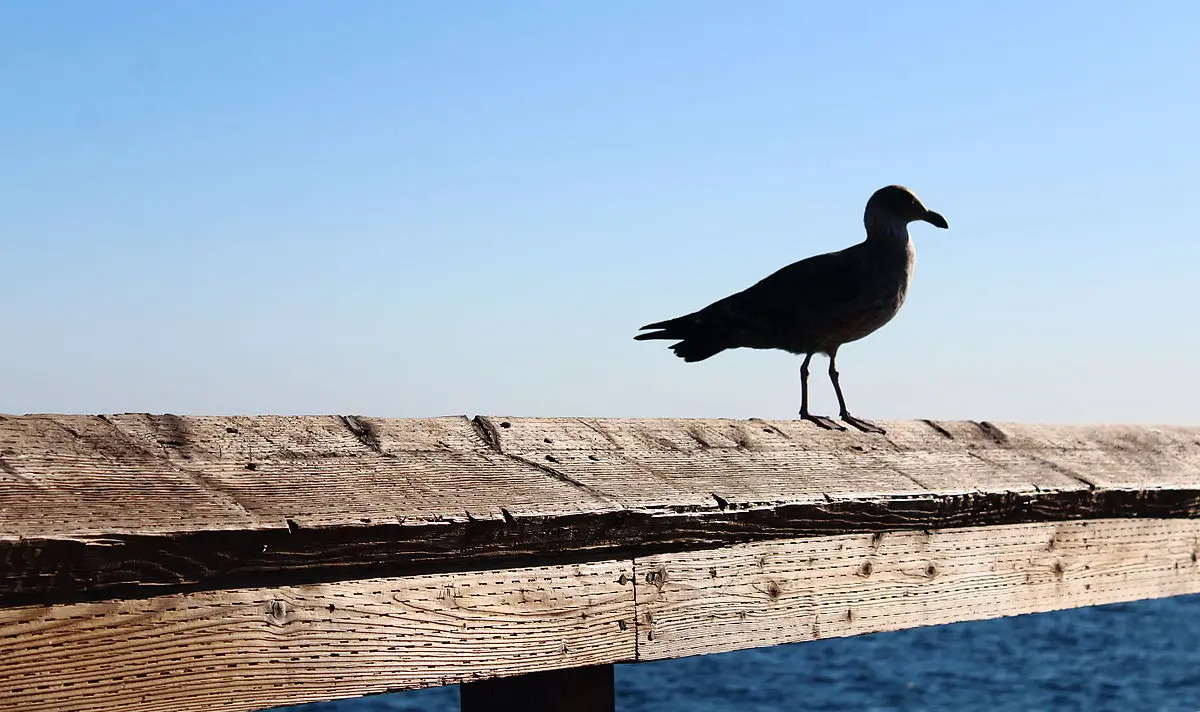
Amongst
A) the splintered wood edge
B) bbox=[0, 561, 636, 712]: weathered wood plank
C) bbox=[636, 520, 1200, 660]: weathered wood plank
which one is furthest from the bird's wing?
bbox=[0, 561, 636, 712]: weathered wood plank

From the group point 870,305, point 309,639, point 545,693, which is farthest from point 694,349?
point 309,639

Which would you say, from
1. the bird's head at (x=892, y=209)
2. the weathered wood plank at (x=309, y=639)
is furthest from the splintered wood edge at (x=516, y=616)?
the bird's head at (x=892, y=209)

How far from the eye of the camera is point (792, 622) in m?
2.36

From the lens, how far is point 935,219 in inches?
259

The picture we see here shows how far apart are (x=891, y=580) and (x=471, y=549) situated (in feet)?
3.00

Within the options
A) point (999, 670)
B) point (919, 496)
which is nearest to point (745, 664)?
point (999, 670)

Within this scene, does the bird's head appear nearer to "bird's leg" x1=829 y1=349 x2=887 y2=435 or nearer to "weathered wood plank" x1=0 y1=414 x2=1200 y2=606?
"bird's leg" x1=829 y1=349 x2=887 y2=435

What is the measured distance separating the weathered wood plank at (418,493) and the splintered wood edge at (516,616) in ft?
0.09

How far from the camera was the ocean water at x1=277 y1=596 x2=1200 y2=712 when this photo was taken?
21625 millimetres

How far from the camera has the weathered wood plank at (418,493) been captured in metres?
1.64

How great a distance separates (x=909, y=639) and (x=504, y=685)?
3142 cm

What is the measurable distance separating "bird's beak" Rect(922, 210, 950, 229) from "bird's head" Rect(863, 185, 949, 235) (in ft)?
0.26

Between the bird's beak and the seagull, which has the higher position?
the bird's beak

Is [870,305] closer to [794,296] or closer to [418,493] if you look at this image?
[794,296]
